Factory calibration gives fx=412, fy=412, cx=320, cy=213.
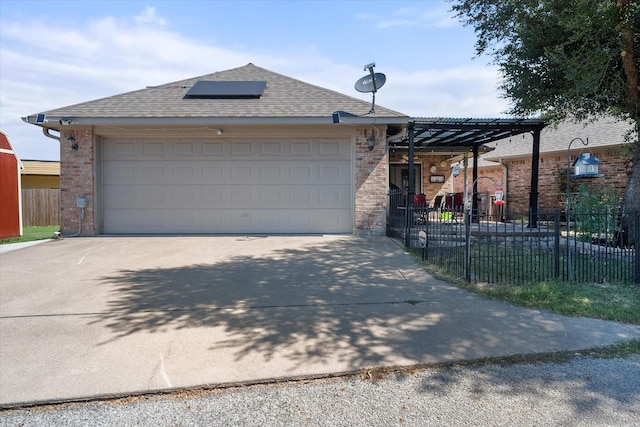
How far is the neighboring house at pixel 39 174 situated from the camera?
22.6m

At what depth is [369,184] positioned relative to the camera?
1009cm

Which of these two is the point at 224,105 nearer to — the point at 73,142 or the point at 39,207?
the point at 73,142

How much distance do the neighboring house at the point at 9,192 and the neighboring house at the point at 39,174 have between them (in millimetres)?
10527

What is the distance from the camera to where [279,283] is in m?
6.17

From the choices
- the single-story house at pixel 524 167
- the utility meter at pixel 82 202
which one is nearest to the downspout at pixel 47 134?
the utility meter at pixel 82 202

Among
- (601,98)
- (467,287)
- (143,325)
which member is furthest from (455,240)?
(143,325)

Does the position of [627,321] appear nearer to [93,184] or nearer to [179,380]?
[179,380]

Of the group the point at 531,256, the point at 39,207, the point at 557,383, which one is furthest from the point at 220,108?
the point at 39,207

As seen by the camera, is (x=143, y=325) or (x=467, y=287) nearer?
(x=143, y=325)

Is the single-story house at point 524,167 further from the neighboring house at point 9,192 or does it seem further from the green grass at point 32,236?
the neighboring house at point 9,192

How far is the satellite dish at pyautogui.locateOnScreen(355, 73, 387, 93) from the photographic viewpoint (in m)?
10.1

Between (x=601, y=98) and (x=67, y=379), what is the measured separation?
1097 centimetres

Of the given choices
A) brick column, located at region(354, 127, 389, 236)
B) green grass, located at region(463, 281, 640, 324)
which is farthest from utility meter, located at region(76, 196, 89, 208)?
green grass, located at region(463, 281, 640, 324)

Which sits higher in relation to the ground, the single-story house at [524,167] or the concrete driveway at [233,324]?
the single-story house at [524,167]
